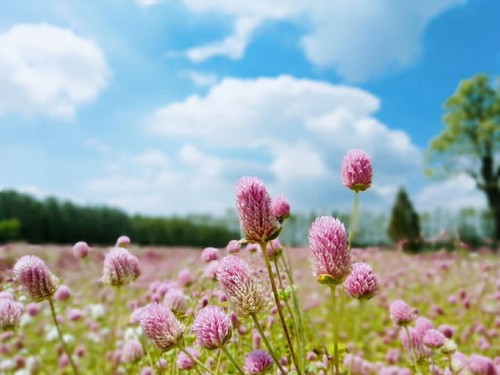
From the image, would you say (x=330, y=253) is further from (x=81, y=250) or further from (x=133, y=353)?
(x=133, y=353)

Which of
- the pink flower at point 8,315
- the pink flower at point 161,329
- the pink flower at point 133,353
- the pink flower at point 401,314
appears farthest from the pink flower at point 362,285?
the pink flower at point 133,353

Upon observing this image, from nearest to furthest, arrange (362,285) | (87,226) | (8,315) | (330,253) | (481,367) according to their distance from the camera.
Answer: (330,253)
(362,285)
(8,315)
(481,367)
(87,226)

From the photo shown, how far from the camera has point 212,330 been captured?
3.90ft

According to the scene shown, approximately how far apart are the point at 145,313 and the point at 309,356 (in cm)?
119

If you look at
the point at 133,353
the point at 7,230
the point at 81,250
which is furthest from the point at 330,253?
the point at 7,230

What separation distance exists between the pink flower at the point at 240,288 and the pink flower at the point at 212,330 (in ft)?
0.16

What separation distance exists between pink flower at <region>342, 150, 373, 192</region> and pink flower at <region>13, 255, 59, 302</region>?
1.02 metres

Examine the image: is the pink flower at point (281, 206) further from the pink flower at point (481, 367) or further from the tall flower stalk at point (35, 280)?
the pink flower at point (481, 367)

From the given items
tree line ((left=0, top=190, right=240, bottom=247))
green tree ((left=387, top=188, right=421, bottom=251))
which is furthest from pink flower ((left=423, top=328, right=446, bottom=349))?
tree line ((left=0, top=190, right=240, bottom=247))

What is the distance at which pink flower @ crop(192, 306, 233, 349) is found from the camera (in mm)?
1186

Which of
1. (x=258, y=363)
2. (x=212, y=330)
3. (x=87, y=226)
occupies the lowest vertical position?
(x=258, y=363)

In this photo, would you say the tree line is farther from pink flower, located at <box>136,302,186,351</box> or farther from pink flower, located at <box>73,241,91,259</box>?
pink flower, located at <box>136,302,186,351</box>

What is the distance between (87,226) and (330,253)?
55.6 meters

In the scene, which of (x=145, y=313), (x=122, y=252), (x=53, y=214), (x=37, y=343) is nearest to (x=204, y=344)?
(x=145, y=313)
